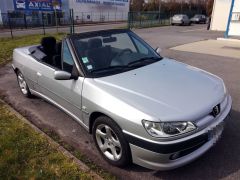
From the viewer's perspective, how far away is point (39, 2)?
1203 inches

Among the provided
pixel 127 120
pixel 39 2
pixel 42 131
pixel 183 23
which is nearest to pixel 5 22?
pixel 39 2

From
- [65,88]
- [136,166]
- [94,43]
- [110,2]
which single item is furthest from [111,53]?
[110,2]

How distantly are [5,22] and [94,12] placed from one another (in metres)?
17.5

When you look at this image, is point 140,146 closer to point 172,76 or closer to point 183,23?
point 172,76

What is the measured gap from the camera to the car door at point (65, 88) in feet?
10.4

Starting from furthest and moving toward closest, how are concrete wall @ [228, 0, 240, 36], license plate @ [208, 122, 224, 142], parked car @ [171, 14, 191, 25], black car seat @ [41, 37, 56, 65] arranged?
parked car @ [171, 14, 191, 25], concrete wall @ [228, 0, 240, 36], black car seat @ [41, 37, 56, 65], license plate @ [208, 122, 224, 142]

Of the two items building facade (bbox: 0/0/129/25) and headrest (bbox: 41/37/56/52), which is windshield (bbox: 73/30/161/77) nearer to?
headrest (bbox: 41/37/56/52)

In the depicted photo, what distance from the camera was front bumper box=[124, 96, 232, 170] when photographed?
230 cm

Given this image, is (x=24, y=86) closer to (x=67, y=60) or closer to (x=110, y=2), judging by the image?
(x=67, y=60)

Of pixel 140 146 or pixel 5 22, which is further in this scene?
pixel 5 22

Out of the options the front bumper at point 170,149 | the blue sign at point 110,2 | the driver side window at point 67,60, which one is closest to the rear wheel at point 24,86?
the driver side window at point 67,60

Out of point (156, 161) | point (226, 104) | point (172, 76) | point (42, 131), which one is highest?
point (172, 76)

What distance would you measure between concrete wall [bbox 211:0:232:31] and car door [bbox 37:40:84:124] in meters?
22.8

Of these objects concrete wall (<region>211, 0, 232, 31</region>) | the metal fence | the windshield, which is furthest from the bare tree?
the windshield
